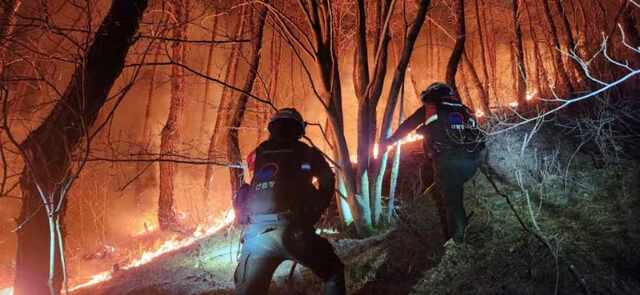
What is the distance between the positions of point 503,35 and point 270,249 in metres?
14.2

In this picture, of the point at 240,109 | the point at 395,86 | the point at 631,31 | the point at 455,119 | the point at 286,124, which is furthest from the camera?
the point at 631,31

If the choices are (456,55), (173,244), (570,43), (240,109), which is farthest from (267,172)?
(570,43)

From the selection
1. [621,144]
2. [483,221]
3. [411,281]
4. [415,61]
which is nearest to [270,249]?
[411,281]

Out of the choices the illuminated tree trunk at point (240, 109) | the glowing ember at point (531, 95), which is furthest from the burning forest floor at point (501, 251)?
the glowing ember at point (531, 95)

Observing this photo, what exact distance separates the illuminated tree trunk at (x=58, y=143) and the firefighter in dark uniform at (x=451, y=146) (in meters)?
3.91

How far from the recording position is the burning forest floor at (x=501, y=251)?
380 centimetres

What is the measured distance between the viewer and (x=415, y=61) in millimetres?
16266

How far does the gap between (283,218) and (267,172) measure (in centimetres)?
45

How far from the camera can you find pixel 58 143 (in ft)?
16.0

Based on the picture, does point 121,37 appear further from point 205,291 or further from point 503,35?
point 503,35

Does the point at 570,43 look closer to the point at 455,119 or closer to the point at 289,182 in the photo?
the point at 455,119

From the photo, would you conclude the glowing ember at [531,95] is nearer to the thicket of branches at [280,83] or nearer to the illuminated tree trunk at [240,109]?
the thicket of branches at [280,83]

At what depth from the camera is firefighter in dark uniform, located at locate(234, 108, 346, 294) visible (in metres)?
3.46

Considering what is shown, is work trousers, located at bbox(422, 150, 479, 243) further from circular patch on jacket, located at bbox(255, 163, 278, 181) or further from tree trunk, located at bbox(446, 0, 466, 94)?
tree trunk, located at bbox(446, 0, 466, 94)
